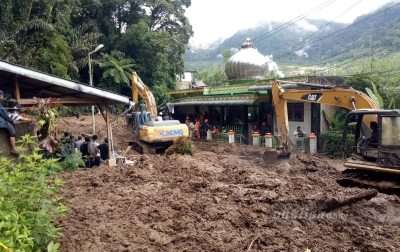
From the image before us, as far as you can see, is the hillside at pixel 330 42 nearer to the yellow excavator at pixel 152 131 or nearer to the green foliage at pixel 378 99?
the green foliage at pixel 378 99

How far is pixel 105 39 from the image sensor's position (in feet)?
106

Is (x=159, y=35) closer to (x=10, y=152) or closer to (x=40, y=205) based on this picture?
(x=10, y=152)

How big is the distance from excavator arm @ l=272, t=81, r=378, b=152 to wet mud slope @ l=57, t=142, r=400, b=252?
2368 millimetres

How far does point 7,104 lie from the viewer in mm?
9109

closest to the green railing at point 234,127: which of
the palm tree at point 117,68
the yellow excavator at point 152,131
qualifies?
the yellow excavator at point 152,131

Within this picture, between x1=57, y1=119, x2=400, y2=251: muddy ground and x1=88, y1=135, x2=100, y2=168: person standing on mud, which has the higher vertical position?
x1=88, y1=135, x2=100, y2=168: person standing on mud

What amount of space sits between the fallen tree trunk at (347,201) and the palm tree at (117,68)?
25.0 m

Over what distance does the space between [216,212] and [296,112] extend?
12053mm

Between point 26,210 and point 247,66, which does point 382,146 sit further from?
point 247,66

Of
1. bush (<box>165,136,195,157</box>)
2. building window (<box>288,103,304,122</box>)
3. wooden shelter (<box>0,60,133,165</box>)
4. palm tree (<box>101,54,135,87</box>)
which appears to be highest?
palm tree (<box>101,54,135,87</box>)

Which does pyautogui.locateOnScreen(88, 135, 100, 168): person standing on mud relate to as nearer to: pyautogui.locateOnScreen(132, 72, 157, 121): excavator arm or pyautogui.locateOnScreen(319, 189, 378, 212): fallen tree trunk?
pyautogui.locateOnScreen(132, 72, 157, 121): excavator arm

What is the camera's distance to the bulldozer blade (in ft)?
37.1

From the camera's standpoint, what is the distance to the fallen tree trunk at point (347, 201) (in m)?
6.40

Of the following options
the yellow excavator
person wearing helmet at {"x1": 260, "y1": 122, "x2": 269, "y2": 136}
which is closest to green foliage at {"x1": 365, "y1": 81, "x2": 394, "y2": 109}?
person wearing helmet at {"x1": 260, "y1": 122, "x2": 269, "y2": 136}
